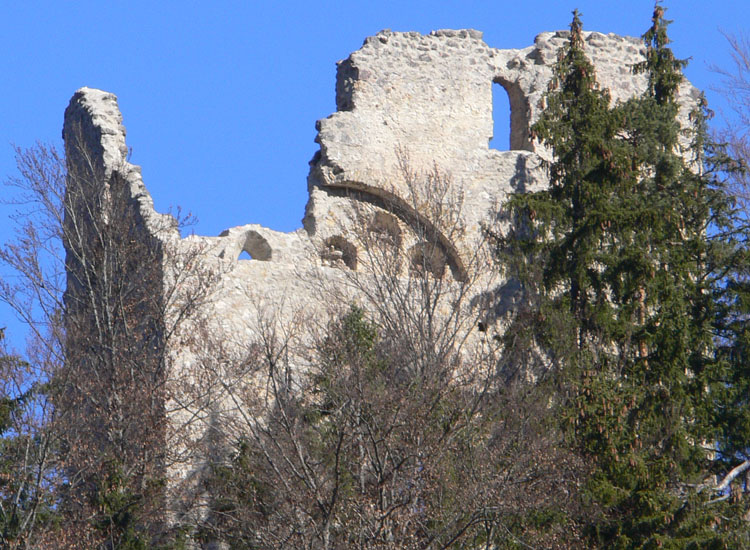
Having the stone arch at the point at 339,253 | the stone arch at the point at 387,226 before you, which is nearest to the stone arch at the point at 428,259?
the stone arch at the point at 387,226

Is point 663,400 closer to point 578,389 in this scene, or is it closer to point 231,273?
point 578,389

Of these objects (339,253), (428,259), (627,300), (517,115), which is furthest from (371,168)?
(627,300)

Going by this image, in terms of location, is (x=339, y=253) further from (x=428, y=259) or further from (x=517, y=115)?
(x=517, y=115)

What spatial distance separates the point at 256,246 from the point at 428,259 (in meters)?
2.42

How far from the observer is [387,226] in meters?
24.2

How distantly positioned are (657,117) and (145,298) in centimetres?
813

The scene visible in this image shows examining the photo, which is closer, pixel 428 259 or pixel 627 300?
pixel 627 300

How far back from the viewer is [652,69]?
2530cm

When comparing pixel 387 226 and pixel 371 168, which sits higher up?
pixel 371 168

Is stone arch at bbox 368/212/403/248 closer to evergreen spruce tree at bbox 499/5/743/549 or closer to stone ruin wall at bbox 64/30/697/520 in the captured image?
stone ruin wall at bbox 64/30/697/520

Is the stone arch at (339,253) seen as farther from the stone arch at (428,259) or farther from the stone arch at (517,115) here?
the stone arch at (517,115)

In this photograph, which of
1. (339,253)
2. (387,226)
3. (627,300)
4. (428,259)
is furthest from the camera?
(387,226)

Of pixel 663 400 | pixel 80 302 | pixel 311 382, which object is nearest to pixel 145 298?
pixel 80 302

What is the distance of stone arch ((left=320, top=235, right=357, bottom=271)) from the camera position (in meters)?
23.6
